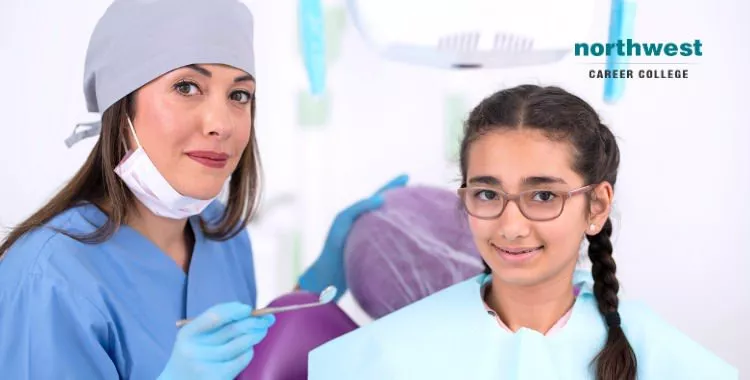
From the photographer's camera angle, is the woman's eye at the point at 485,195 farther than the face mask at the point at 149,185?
No

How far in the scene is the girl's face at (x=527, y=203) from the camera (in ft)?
4.00

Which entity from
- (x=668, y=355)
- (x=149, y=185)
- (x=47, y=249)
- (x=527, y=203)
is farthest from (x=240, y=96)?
(x=668, y=355)

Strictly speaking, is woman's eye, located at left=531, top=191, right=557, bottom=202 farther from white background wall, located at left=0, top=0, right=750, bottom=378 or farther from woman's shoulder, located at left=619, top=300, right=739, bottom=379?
white background wall, located at left=0, top=0, right=750, bottom=378

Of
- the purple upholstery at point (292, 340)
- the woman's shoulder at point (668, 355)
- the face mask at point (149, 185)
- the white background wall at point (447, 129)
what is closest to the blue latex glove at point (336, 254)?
the white background wall at point (447, 129)

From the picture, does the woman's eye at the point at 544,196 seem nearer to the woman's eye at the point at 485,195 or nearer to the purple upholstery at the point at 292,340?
the woman's eye at the point at 485,195

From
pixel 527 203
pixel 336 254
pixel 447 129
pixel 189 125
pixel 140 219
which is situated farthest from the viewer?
pixel 447 129

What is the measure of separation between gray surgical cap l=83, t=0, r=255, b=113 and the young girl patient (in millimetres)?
472

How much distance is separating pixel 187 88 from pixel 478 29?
0.76 meters

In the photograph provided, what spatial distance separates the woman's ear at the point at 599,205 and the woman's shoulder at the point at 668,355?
16 centimetres

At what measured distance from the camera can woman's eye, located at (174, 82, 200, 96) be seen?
1386 mm

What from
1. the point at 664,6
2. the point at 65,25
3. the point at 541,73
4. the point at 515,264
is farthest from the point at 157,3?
the point at 664,6

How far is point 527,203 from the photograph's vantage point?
4.01 ft

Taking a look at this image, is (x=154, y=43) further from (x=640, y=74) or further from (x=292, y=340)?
(x=640, y=74)

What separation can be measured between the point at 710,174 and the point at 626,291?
1.17 feet
